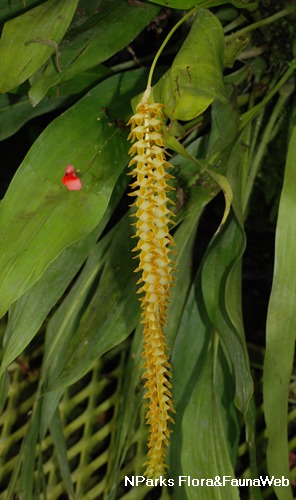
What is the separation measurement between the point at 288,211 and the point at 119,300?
0.24m

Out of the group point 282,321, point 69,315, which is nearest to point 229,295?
point 282,321

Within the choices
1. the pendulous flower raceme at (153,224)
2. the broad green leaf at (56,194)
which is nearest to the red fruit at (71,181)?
the broad green leaf at (56,194)

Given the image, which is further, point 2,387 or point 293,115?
point 293,115

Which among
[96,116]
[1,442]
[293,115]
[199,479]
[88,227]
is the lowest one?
[199,479]

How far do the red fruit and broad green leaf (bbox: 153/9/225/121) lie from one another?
0.15 metres

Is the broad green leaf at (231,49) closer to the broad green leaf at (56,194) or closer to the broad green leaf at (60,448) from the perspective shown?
the broad green leaf at (56,194)

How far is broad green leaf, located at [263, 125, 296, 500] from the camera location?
729 millimetres

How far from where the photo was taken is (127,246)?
911mm

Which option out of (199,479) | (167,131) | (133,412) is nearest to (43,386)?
(133,412)

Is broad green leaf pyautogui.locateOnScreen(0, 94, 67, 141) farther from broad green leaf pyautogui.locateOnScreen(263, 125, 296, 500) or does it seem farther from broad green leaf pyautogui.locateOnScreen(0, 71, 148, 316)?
broad green leaf pyautogui.locateOnScreen(263, 125, 296, 500)

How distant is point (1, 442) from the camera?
1.10 m

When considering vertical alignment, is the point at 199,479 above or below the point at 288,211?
below

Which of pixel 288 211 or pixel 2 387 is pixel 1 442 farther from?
pixel 288 211

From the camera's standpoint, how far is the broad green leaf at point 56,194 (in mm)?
676
